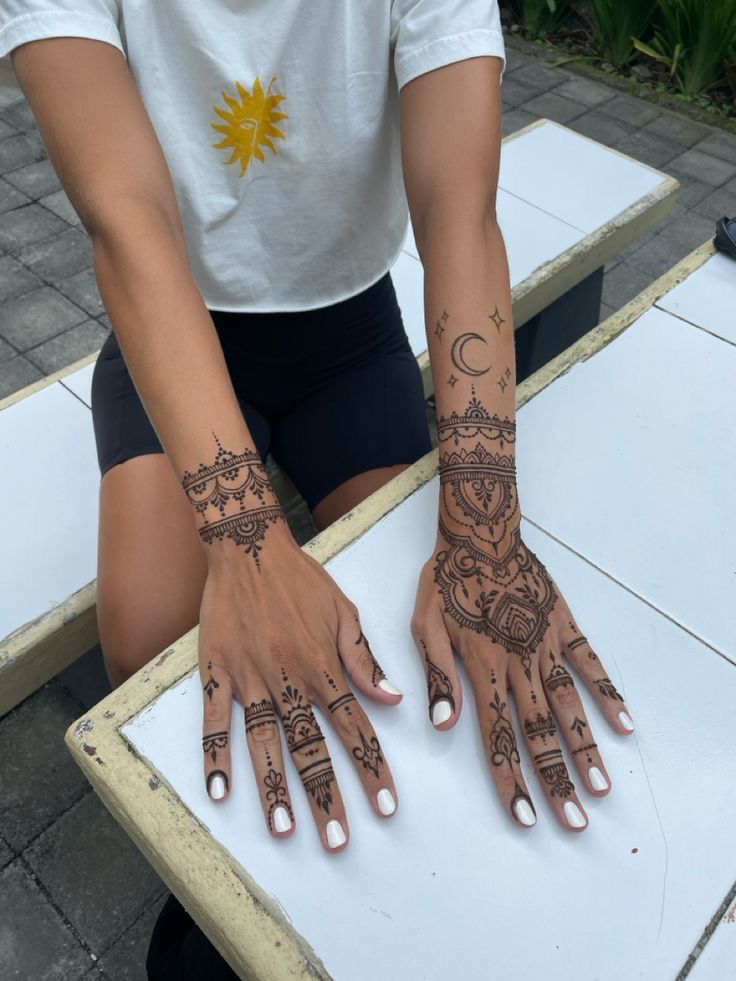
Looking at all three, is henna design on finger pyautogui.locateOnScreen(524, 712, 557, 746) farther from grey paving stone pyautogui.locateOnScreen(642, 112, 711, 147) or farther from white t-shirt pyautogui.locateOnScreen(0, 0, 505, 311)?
grey paving stone pyautogui.locateOnScreen(642, 112, 711, 147)

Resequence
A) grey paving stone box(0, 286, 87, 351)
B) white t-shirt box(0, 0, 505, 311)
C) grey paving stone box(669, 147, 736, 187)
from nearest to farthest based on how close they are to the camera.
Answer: white t-shirt box(0, 0, 505, 311) < grey paving stone box(0, 286, 87, 351) < grey paving stone box(669, 147, 736, 187)

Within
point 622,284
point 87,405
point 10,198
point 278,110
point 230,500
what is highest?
point 278,110

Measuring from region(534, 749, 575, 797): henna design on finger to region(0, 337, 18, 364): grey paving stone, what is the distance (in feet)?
6.81

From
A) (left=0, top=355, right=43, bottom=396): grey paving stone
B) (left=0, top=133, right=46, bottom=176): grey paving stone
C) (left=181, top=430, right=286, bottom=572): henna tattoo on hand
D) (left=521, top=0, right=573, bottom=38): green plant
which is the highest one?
(left=181, top=430, right=286, bottom=572): henna tattoo on hand

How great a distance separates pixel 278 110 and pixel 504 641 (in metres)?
0.77

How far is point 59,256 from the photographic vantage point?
8.68 feet

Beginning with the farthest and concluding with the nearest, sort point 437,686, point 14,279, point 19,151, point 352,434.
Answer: point 19,151
point 14,279
point 352,434
point 437,686

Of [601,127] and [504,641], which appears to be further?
[601,127]

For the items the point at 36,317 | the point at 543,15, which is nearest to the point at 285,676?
the point at 36,317

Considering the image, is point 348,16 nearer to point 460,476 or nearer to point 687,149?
point 460,476

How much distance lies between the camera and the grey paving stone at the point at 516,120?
11.2 feet

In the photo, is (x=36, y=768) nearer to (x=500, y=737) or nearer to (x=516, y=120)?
(x=500, y=737)

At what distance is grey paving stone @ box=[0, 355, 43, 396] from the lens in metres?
2.24

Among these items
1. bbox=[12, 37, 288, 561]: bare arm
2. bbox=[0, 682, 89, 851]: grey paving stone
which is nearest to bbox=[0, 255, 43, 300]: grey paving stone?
bbox=[0, 682, 89, 851]: grey paving stone
